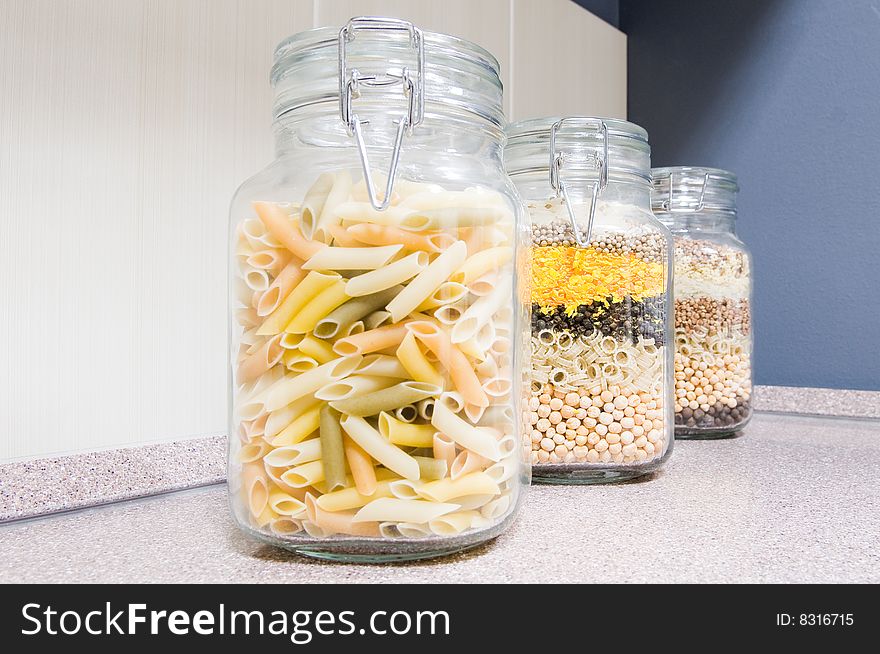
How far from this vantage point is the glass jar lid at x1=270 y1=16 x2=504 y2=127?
0.56m

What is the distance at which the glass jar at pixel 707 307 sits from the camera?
3.58 ft

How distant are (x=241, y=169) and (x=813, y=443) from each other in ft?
2.77

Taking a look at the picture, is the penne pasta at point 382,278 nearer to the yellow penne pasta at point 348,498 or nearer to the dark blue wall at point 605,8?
the yellow penne pasta at point 348,498

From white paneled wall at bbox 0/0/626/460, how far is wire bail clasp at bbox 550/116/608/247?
32 centimetres

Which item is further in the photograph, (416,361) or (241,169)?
(241,169)

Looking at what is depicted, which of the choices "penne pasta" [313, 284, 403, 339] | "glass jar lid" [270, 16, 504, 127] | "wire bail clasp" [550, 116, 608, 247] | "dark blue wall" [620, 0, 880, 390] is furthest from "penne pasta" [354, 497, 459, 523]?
"dark blue wall" [620, 0, 880, 390]

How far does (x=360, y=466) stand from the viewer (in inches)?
20.4

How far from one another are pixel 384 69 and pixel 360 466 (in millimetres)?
278

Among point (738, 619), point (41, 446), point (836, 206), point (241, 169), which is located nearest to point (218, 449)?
point (41, 446)

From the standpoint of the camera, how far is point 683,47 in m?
Result: 1.55

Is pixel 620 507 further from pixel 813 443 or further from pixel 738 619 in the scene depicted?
pixel 813 443

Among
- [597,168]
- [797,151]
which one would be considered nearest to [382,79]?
[597,168]

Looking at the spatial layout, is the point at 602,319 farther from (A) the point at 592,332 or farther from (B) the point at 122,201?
(B) the point at 122,201

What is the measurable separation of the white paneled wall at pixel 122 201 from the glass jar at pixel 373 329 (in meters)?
0.21
